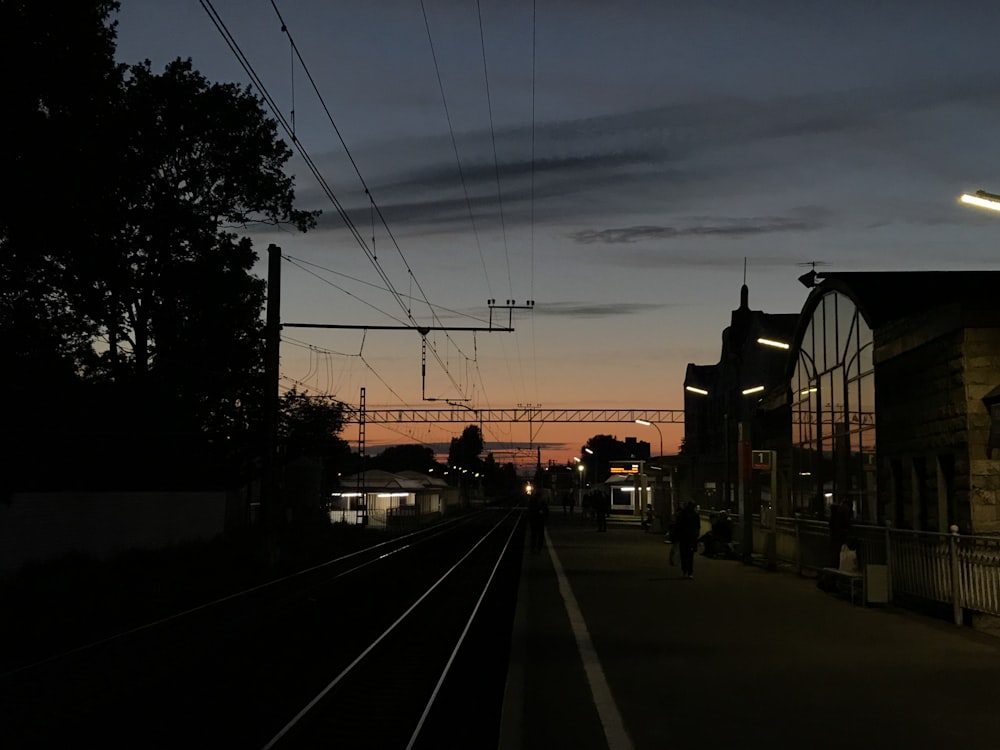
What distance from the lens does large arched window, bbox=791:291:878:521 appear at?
24859 millimetres

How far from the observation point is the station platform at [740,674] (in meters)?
9.08

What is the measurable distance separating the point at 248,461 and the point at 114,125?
96.2 ft

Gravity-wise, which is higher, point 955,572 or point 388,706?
point 955,572


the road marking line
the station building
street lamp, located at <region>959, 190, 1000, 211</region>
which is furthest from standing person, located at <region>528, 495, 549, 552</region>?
street lamp, located at <region>959, 190, 1000, 211</region>

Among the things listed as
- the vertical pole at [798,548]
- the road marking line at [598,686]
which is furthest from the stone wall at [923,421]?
the road marking line at [598,686]

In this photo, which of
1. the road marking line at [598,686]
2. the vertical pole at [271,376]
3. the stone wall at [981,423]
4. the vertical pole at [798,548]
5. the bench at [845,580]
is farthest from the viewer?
the vertical pole at [271,376]

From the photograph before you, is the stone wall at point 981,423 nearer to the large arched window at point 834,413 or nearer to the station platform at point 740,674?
the station platform at point 740,674

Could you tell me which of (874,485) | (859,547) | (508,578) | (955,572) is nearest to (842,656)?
(955,572)

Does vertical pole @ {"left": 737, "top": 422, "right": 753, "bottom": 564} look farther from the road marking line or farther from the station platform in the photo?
the road marking line

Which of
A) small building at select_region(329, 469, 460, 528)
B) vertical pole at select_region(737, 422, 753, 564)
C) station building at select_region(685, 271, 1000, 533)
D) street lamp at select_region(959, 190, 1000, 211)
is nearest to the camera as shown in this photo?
street lamp at select_region(959, 190, 1000, 211)

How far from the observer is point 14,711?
10414mm

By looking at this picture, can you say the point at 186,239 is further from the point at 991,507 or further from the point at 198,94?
the point at 991,507

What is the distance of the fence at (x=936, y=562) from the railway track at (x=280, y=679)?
6002 mm

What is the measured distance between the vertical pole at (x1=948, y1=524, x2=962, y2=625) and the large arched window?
25.7 feet
